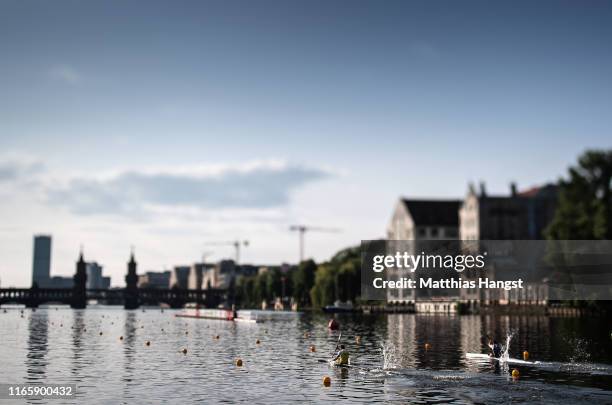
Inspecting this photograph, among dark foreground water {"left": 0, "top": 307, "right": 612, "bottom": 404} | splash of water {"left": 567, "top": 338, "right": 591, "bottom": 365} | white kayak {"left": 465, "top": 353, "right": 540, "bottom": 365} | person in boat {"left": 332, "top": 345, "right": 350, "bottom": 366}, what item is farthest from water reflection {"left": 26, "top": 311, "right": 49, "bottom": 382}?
splash of water {"left": 567, "top": 338, "right": 591, "bottom": 365}

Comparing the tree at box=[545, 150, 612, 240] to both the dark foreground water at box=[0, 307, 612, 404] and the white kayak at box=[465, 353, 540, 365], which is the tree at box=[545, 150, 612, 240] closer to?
the dark foreground water at box=[0, 307, 612, 404]

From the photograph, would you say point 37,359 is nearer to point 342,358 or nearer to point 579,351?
point 342,358

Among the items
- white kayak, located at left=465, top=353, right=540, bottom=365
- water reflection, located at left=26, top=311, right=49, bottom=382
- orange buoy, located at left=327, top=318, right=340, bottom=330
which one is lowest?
water reflection, located at left=26, top=311, right=49, bottom=382

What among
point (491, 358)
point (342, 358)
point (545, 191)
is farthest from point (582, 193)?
point (342, 358)

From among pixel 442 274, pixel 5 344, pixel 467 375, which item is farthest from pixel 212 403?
pixel 442 274

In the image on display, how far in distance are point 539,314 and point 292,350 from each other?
283 feet

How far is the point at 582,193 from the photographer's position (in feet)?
413

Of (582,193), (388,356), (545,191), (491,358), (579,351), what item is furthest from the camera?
(545,191)

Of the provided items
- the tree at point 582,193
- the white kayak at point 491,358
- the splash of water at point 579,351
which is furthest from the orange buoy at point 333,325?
the tree at point 582,193

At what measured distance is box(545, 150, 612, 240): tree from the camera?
12206 centimetres

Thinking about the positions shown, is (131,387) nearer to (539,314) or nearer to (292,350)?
(292,350)

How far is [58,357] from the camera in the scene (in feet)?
197

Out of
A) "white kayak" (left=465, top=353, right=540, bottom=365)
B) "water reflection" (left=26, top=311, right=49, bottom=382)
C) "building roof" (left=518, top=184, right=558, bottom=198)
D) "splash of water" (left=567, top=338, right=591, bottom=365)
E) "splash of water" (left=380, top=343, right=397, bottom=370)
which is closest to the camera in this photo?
"water reflection" (left=26, top=311, right=49, bottom=382)

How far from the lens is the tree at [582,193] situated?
12206cm
